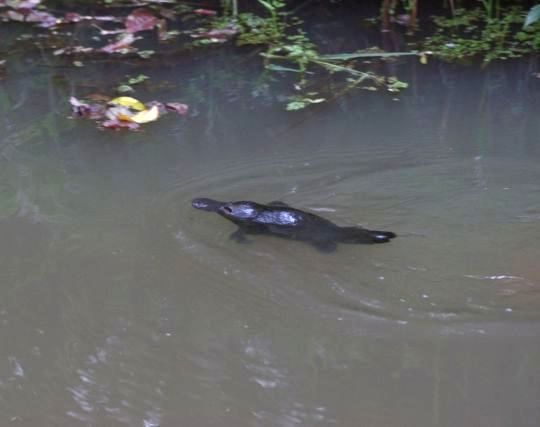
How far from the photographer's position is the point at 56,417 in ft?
8.64

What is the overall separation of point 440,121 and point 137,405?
2815mm

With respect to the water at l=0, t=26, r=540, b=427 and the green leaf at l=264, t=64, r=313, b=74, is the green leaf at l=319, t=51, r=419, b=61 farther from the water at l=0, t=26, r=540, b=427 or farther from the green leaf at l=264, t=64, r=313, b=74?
the water at l=0, t=26, r=540, b=427

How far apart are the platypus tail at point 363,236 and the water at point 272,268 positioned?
0.13 ft

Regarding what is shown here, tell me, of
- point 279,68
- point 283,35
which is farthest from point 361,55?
point 283,35

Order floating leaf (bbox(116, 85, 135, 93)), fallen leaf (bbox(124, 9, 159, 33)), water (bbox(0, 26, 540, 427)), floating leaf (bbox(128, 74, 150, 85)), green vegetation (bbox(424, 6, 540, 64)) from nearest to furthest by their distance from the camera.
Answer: water (bbox(0, 26, 540, 427)), floating leaf (bbox(116, 85, 135, 93)), floating leaf (bbox(128, 74, 150, 85)), green vegetation (bbox(424, 6, 540, 64)), fallen leaf (bbox(124, 9, 159, 33))

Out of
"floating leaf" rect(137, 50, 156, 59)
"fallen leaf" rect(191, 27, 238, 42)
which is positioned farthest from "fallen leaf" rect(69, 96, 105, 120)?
"fallen leaf" rect(191, 27, 238, 42)

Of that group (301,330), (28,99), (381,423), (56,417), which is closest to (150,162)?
(28,99)

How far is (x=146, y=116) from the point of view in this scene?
4734 mm

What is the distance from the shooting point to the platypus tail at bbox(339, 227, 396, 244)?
352 centimetres

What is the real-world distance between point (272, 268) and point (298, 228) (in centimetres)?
27

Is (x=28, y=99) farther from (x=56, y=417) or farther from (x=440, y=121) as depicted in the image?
(x=56, y=417)

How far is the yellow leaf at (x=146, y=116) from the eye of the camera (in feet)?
15.4

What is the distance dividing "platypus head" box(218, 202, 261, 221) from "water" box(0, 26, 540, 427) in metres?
0.10

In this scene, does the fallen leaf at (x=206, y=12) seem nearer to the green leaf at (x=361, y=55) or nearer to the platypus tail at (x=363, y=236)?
the green leaf at (x=361, y=55)
